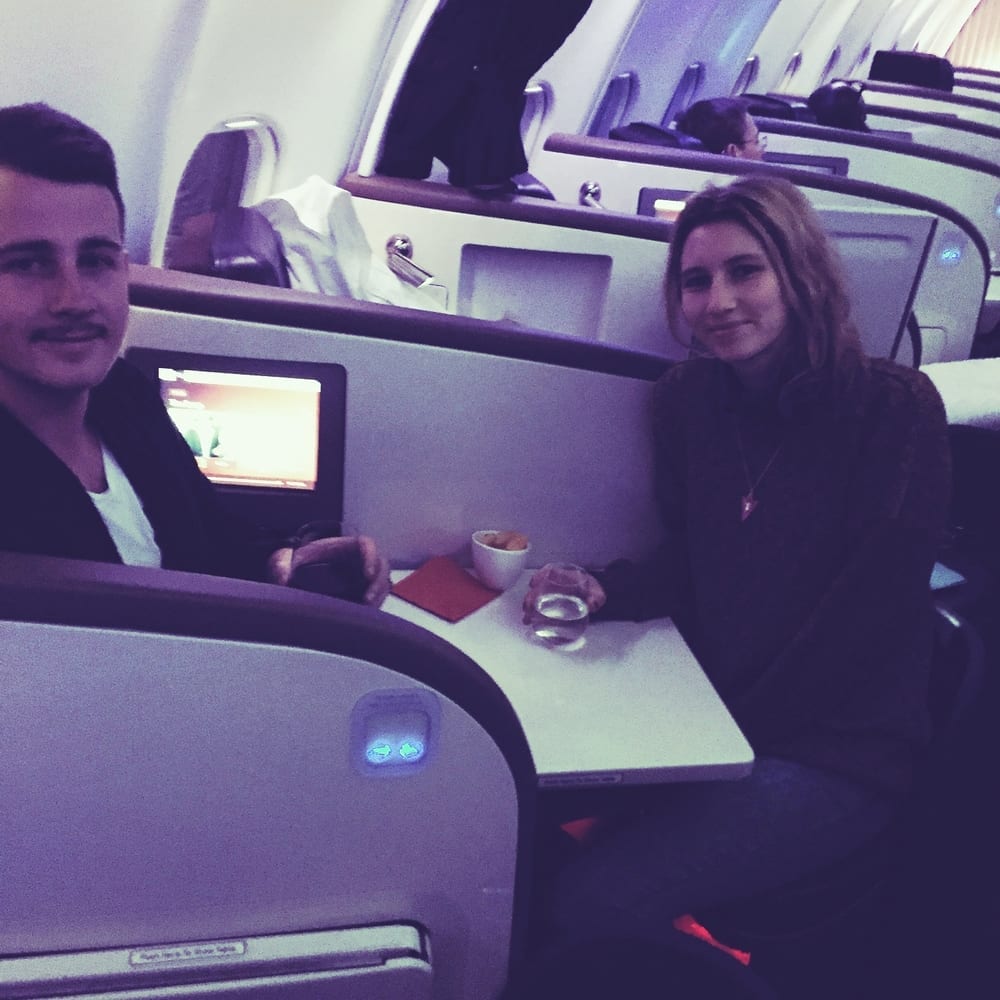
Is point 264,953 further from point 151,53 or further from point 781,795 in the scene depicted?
point 151,53

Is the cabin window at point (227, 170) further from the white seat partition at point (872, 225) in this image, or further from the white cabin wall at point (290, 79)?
the white seat partition at point (872, 225)

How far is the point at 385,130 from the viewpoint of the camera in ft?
9.74

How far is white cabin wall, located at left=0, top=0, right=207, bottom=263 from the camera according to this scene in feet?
5.69

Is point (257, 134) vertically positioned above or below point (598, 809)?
above

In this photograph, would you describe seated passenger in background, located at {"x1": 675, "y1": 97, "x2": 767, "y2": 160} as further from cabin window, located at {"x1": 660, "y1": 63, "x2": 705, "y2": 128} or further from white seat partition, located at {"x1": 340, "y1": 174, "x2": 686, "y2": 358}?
cabin window, located at {"x1": 660, "y1": 63, "x2": 705, "y2": 128}

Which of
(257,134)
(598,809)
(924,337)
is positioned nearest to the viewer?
(598,809)

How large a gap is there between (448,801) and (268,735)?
20 centimetres

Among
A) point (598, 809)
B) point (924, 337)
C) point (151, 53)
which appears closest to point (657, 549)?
point (598, 809)

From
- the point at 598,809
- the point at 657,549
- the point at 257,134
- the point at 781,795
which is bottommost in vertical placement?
the point at 598,809

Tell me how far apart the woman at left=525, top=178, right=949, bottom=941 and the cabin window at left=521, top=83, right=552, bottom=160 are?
297 centimetres

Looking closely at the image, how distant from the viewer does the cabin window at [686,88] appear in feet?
21.5

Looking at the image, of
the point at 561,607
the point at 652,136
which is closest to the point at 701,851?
the point at 561,607

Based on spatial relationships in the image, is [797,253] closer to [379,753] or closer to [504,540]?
[504,540]

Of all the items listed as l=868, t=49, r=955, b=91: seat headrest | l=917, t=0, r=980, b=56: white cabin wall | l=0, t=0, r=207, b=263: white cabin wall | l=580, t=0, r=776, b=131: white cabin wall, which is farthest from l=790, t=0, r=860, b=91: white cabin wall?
l=0, t=0, r=207, b=263: white cabin wall
